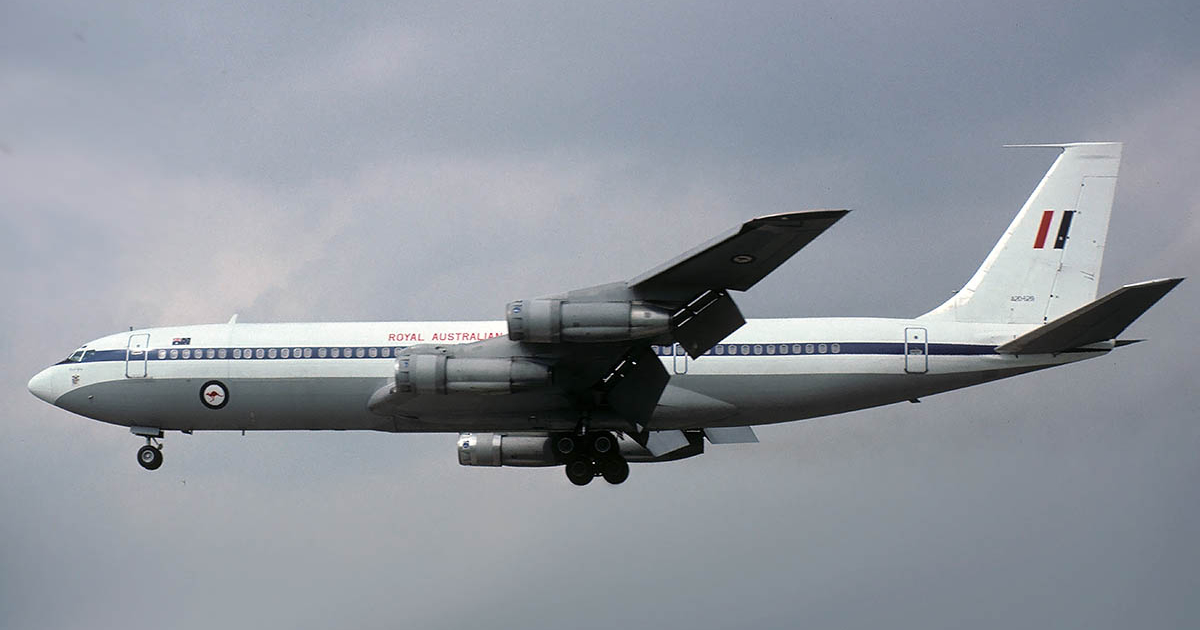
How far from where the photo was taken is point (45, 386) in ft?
119

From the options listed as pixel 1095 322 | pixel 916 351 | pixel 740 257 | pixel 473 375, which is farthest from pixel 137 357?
pixel 1095 322

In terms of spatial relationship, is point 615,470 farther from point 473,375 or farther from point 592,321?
point 592,321

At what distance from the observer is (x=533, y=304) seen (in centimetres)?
2764

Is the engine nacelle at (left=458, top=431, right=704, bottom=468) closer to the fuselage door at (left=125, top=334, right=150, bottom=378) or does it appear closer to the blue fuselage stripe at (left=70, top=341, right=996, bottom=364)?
the blue fuselage stripe at (left=70, top=341, right=996, bottom=364)

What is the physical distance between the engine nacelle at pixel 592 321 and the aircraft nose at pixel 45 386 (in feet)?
49.9

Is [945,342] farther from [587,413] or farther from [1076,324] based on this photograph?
[587,413]

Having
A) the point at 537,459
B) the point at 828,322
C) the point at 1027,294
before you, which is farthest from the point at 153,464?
the point at 1027,294

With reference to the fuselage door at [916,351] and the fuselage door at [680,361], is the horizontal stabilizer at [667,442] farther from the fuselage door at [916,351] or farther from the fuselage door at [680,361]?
the fuselage door at [916,351]

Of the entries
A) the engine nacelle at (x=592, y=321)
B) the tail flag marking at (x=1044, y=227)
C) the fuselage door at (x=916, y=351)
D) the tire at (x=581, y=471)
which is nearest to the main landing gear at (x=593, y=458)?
the tire at (x=581, y=471)

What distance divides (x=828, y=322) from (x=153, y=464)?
1720 centimetres

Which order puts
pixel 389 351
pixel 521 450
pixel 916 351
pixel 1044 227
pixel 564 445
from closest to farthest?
pixel 916 351 < pixel 564 445 < pixel 389 351 < pixel 1044 227 < pixel 521 450

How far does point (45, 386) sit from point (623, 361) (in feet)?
51.5

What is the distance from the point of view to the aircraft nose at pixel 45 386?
3628 cm

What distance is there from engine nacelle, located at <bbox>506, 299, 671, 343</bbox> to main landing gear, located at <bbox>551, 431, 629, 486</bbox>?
5.69 m
